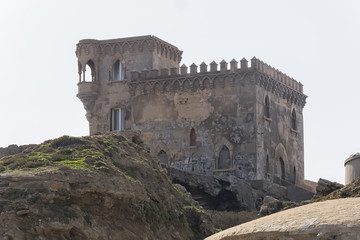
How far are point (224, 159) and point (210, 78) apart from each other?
398 centimetres

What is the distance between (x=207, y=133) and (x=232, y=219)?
42.3 feet

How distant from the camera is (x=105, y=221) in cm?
1950

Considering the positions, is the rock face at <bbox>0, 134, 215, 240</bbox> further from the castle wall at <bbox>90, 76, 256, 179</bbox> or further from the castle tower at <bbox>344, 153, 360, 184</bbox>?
the castle wall at <bbox>90, 76, 256, 179</bbox>

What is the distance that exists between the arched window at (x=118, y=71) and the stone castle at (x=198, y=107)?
0.08ft

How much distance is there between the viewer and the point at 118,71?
49.7m

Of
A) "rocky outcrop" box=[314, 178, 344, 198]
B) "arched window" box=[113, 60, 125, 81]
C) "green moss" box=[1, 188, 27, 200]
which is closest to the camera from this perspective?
"green moss" box=[1, 188, 27, 200]

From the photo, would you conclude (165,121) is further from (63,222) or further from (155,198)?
(63,222)

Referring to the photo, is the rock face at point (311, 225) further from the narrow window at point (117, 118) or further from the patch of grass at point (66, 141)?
the narrow window at point (117, 118)

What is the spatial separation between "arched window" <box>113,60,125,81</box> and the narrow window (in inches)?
69.1

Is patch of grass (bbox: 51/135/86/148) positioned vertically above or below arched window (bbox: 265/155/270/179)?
below

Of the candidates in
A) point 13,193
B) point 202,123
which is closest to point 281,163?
point 202,123

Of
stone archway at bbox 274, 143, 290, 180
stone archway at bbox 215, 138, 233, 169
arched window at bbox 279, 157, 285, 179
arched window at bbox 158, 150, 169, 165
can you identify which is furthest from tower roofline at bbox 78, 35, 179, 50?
arched window at bbox 279, 157, 285, 179

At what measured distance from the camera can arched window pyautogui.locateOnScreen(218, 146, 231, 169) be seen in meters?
45.0

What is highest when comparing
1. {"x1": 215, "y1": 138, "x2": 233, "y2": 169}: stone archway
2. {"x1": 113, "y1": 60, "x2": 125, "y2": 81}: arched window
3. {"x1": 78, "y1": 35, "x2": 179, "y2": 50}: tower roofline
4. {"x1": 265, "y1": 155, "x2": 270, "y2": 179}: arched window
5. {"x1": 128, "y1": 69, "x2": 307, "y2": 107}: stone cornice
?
{"x1": 78, "y1": 35, "x2": 179, "y2": 50}: tower roofline
